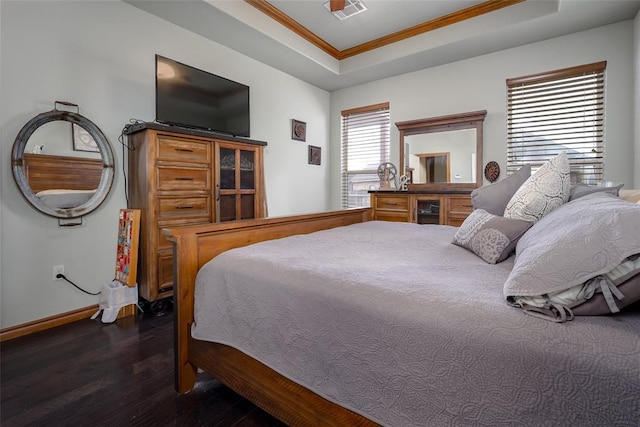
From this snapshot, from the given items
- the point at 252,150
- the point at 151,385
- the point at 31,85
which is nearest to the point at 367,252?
the point at 151,385

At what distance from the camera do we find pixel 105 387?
1.55 m

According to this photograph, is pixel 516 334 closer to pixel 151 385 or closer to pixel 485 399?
pixel 485 399

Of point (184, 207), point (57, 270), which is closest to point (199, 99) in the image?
point (184, 207)

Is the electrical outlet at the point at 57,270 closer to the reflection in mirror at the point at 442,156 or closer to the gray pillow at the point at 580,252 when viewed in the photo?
the gray pillow at the point at 580,252

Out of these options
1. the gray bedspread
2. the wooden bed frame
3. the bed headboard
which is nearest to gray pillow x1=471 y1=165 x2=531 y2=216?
the gray bedspread

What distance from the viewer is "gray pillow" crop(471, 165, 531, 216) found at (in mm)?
1685

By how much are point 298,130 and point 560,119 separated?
3175mm

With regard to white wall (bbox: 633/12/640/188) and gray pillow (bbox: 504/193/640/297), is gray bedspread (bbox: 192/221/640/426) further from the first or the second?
white wall (bbox: 633/12/640/188)

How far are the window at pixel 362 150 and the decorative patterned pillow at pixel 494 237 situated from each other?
3146 mm

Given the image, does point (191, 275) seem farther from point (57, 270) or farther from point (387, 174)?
point (387, 174)

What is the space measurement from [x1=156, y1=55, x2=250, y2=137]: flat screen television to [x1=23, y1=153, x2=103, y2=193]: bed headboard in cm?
72

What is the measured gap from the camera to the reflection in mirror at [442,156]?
3.70m

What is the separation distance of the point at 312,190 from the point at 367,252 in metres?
3.35

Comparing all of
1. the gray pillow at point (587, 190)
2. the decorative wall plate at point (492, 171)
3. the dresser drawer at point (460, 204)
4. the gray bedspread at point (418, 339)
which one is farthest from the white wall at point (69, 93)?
the decorative wall plate at point (492, 171)
